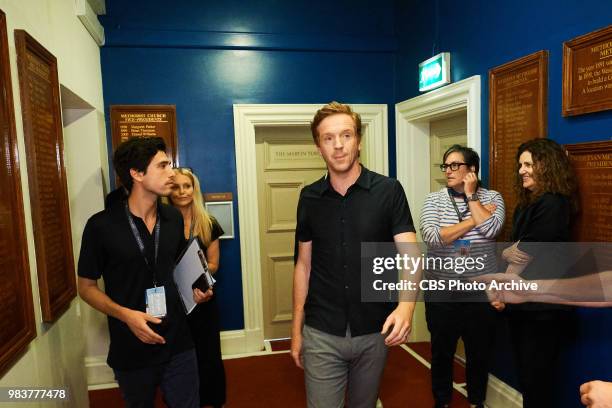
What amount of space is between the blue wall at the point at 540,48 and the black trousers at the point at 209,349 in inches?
69.0

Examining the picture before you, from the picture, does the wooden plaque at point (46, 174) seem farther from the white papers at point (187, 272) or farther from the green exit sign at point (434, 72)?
the green exit sign at point (434, 72)

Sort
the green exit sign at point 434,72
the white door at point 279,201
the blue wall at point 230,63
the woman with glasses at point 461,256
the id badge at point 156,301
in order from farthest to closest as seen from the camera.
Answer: the white door at point 279,201
the blue wall at point 230,63
the green exit sign at point 434,72
the woman with glasses at point 461,256
the id badge at point 156,301

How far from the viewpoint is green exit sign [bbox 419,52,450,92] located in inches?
113

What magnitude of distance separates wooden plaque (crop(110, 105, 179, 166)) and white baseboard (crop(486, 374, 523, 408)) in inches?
110

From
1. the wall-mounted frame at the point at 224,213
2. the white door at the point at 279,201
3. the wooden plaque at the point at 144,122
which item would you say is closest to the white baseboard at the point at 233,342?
the white door at the point at 279,201

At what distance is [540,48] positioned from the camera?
2109 millimetres

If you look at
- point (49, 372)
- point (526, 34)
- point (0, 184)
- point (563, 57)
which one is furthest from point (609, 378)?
point (0, 184)

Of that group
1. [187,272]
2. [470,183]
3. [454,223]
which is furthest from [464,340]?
[187,272]

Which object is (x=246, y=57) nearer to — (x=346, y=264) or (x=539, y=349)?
(x=346, y=264)

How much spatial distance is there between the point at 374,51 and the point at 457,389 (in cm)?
279

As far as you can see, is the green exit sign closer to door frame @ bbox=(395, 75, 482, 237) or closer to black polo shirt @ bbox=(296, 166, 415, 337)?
door frame @ bbox=(395, 75, 482, 237)

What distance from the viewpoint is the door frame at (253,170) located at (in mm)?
3453

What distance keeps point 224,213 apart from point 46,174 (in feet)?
5.63

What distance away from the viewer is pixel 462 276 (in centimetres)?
244
